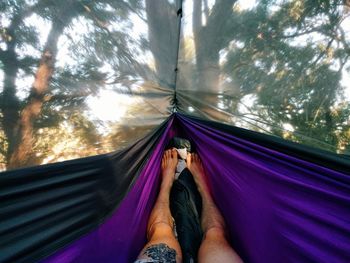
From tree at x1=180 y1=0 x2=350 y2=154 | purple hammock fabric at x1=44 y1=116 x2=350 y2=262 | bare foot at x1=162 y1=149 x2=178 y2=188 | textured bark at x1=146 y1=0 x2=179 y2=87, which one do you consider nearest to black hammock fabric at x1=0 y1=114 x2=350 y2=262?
purple hammock fabric at x1=44 y1=116 x2=350 y2=262

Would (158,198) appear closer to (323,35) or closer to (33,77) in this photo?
(33,77)

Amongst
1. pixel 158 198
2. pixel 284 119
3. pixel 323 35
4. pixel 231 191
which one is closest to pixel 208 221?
pixel 231 191

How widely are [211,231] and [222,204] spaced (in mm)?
138

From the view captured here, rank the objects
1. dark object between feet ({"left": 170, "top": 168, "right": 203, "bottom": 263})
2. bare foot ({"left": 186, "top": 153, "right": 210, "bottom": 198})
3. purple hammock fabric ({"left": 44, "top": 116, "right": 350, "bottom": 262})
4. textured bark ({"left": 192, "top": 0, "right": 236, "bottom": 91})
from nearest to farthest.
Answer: purple hammock fabric ({"left": 44, "top": 116, "right": 350, "bottom": 262}) < dark object between feet ({"left": 170, "top": 168, "right": 203, "bottom": 263}) < textured bark ({"left": 192, "top": 0, "right": 236, "bottom": 91}) < bare foot ({"left": 186, "top": 153, "right": 210, "bottom": 198})

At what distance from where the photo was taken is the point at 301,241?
65cm

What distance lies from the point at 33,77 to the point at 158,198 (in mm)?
773

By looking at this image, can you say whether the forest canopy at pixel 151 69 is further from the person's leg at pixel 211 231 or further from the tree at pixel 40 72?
the person's leg at pixel 211 231

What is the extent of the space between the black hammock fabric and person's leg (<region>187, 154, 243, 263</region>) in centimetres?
4

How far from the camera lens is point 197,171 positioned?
1279 mm

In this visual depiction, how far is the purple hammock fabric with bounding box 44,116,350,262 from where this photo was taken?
625mm

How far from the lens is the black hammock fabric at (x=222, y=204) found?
0.53 metres

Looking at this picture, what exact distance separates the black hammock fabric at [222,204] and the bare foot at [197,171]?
0.45 ft

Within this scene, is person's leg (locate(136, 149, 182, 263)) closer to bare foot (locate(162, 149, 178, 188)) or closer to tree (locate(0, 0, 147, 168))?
bare foot (locate(162, 149, 178, 188))

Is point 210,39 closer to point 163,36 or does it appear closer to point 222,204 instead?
point 163,36
